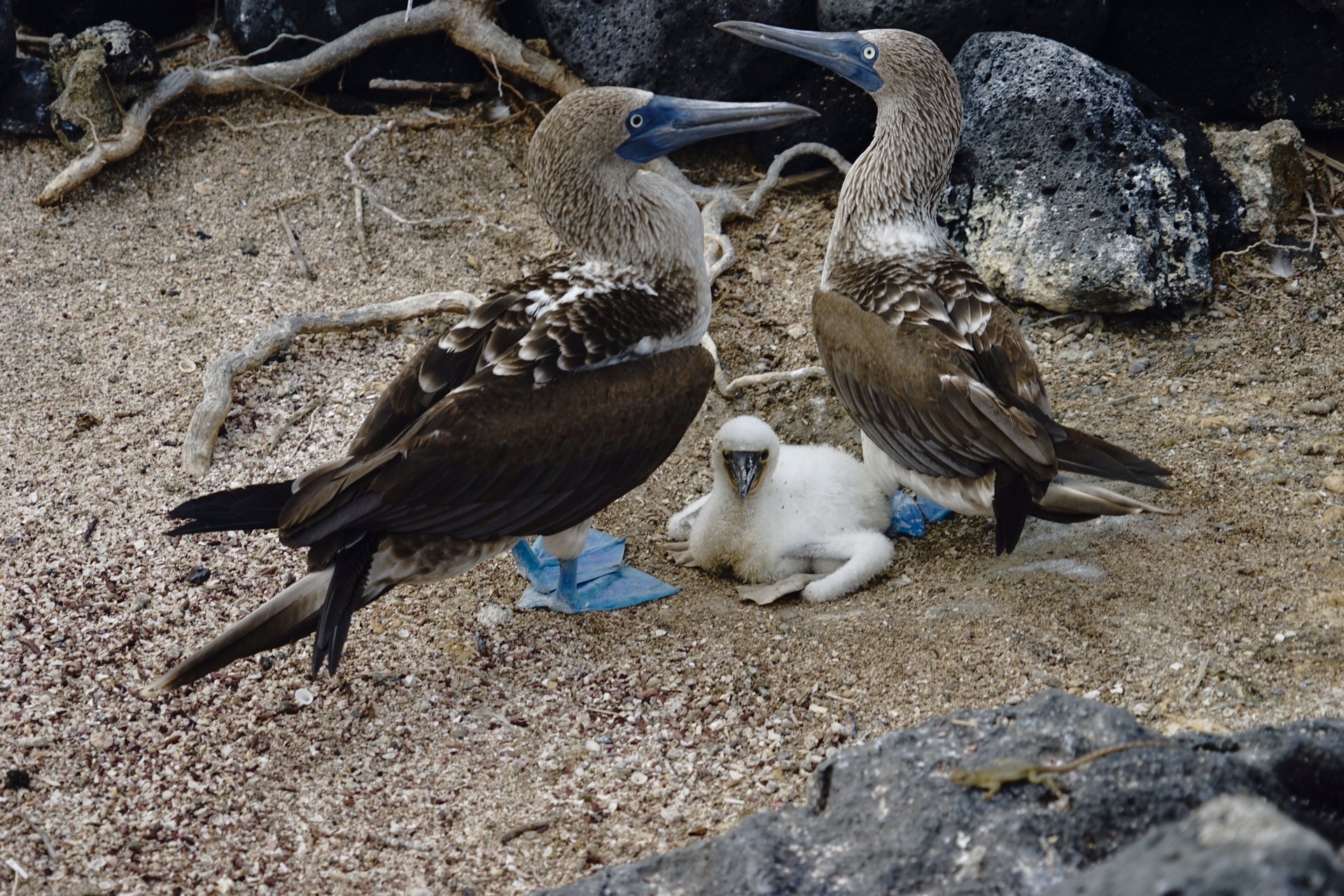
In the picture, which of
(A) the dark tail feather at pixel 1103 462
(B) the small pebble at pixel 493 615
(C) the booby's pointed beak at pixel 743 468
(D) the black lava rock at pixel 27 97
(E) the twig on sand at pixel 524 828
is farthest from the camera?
(D) the black lava rock at pixel 27 97

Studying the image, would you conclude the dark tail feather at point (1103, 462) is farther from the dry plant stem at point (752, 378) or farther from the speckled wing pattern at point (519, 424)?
the dry plant stem at point (752, 378)

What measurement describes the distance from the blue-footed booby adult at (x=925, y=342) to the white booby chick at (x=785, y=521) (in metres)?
0.20

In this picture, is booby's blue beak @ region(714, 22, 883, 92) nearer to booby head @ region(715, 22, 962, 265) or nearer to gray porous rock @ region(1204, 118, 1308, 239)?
booby head @ region(715, 22, 962, 265)

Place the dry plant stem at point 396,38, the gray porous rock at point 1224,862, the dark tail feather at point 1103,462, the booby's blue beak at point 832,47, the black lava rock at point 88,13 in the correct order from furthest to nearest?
the black lava rock at point 88,13 < the dry plant stem at point 396,38 < the booby's blue beak at point 832,47 < the dark tail feather at point 1103,462 < the gray porous rock at point 1224,862

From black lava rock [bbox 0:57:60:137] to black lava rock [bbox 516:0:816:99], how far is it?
2.48m

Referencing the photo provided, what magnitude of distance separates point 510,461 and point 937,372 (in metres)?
1.36

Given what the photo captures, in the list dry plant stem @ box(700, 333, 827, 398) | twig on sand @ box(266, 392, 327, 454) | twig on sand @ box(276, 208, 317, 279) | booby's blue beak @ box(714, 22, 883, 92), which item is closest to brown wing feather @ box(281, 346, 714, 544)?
twig on sand @ box(266, 392, 327, 454)

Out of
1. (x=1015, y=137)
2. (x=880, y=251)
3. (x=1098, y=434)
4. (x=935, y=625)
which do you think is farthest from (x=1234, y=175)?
(x=935, y=625)

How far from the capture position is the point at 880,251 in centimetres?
440

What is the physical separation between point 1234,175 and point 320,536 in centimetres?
434

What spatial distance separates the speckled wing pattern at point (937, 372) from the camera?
367 cm

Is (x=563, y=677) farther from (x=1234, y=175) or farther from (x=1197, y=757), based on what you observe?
(x=1234, y=175)

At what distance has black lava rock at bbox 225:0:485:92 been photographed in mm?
6160

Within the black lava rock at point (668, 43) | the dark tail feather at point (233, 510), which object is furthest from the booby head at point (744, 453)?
the black lava rock at point (668, 43)
